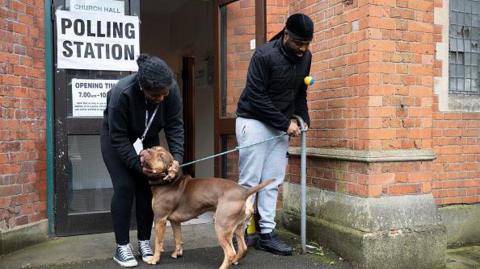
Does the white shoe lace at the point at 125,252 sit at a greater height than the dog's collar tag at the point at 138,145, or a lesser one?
lesser

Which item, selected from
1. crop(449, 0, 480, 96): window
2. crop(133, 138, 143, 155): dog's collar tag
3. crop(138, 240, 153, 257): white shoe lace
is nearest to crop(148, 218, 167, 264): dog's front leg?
crop(138, 240, 153, 257): white shoe lace

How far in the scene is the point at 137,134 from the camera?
4172 mm

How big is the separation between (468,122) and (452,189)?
731 millimetres

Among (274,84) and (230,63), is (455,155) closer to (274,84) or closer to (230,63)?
(274,84)

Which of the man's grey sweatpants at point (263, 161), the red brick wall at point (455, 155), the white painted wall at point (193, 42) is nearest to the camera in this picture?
the man's grey sweatpants at point (263, 161)

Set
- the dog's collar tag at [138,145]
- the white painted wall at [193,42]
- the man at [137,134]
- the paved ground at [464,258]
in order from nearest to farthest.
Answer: the man at [137,134] → the dog's collar tag at [138,145] → the paved ground at [464,258] → the white painted wall at [193,42]

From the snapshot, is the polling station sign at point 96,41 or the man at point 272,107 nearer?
the man at point 272,107

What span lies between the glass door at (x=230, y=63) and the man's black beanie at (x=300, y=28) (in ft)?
4.67

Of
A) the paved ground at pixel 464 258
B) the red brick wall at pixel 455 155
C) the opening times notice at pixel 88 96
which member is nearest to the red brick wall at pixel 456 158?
the red brick wall at pixel 455 155

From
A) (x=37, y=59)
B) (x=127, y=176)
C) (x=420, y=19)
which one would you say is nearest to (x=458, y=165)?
(x=420, y=19)

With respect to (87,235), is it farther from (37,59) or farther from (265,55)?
(265,55)

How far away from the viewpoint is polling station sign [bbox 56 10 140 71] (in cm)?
504

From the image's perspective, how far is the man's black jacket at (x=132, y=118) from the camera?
3.96 m

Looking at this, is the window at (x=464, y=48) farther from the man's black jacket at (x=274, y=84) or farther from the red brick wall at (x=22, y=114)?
the red brick wall at (x=22, y=114)
